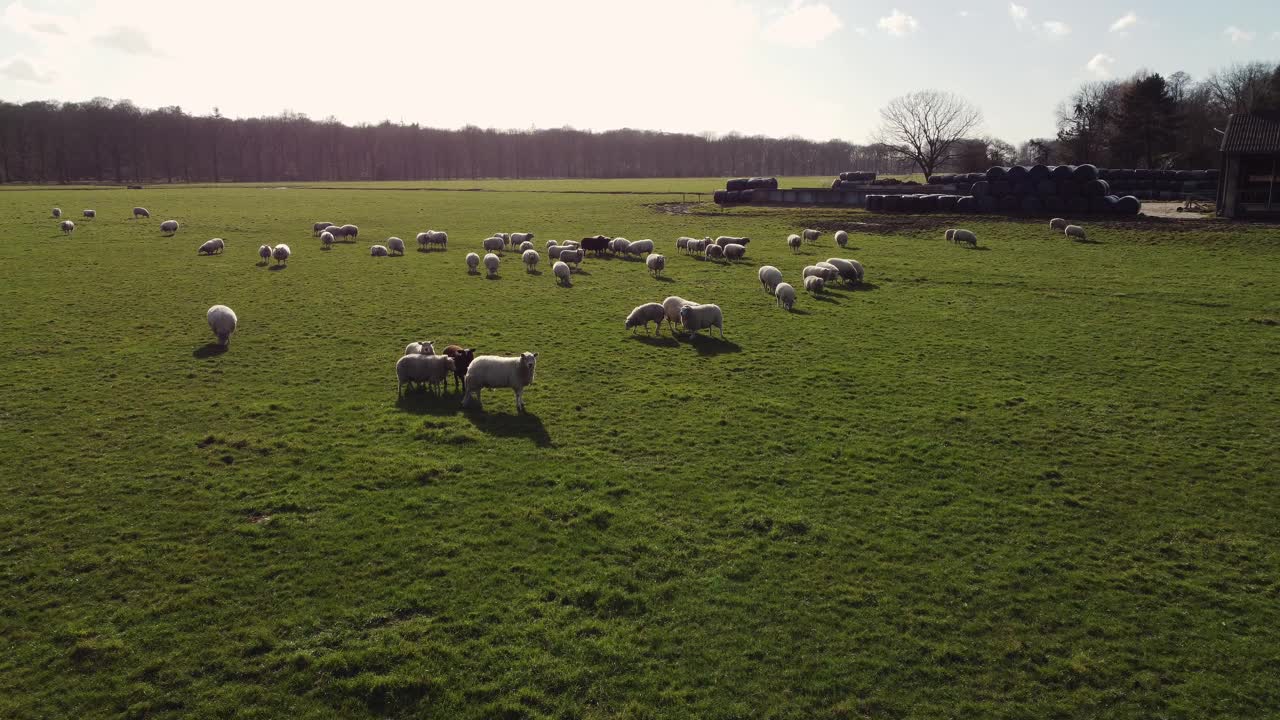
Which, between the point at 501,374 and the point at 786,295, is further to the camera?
the point at 786,295

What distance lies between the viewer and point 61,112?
152000 millimetres

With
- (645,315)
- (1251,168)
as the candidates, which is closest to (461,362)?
(645,315)

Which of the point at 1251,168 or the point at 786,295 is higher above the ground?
the point at 1251,168

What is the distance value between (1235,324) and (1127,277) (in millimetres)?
8858

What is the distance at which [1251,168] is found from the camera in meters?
43.3

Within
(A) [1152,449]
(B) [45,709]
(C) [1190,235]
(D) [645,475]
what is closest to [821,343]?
(A) [1152,449]

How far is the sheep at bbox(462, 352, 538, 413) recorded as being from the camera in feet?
49.6

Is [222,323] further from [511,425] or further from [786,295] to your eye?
[786,295]

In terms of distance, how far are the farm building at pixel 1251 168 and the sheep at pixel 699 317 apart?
4110cm

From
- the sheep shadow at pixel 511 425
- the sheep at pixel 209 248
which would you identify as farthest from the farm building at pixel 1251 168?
the sheep at pixel 209 248

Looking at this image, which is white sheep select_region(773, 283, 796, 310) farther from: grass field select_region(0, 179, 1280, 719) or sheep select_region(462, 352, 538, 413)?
sheep select_region(462, 352, 538, 413)

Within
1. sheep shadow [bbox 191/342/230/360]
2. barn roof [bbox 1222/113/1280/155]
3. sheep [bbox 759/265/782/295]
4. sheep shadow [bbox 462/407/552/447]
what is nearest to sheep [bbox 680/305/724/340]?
sheep [bbox 759/265/782/295]

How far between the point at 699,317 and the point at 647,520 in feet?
36.4

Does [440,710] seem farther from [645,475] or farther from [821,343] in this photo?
[821,343]
